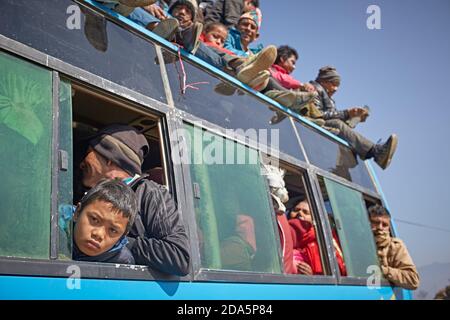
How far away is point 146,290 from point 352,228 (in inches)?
104

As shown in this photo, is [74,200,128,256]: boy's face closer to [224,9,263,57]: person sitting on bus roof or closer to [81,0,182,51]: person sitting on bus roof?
[81,0,182,51]: person sitting on bus roof

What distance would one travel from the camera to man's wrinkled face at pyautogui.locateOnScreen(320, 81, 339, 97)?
642 centimetres

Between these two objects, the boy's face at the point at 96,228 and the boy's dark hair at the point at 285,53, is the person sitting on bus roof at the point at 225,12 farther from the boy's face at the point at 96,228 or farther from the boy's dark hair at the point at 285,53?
the boy's face at the point at 96,228

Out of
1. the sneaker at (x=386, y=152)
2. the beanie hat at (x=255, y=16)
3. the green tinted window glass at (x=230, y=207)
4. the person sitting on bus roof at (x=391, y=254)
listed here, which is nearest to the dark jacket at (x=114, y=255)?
the green tinted window glass at (x=230, y=207)

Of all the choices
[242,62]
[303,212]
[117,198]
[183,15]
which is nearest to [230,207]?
[117,198]

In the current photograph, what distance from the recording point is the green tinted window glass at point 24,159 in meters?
1.68

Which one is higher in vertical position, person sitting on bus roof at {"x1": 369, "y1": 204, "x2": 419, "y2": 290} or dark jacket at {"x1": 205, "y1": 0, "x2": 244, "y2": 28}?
dark jacket at {"x1": 205, "y1": 0, "x2": 244, "y2": 28}

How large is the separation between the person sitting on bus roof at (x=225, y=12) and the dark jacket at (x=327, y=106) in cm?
132

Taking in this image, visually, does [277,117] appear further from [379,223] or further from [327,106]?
[327,106]

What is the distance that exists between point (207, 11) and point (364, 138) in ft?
7.44

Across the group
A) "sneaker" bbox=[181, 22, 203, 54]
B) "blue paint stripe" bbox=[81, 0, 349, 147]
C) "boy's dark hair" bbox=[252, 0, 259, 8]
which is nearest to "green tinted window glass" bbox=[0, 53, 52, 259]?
"blue paint stripe" bbox=[81, 0, 349, 147]

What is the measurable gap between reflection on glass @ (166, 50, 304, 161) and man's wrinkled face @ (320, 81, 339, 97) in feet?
8.71
